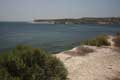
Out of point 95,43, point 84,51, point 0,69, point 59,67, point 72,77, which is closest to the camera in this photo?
point 0,69

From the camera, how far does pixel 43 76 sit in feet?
20.9

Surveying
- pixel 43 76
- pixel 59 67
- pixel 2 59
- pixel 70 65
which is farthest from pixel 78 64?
pixel 2 59

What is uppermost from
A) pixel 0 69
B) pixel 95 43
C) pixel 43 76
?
pixel 0 69

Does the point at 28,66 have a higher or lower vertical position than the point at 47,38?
higher

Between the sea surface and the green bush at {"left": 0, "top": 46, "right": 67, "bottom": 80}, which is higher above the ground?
the green bush at {"left": 0, "top": 46, "right": 67, "bottom": 80}

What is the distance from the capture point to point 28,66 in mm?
6195

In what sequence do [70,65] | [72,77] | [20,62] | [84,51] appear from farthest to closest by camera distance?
1. [84,51]
2. [70,65]
3. [72,77]
4. [20,62]

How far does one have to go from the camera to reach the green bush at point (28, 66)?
588cm

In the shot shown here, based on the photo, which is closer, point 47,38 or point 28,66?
point 28,66

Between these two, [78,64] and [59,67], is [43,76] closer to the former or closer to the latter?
[59,67]

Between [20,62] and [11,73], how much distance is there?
1.36 feet

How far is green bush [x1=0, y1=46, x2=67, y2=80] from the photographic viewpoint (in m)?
5.88

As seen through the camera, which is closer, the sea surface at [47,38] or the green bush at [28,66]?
the green bush at [28,66]

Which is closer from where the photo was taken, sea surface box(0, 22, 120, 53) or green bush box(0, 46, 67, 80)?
green bush box(0, 46, 67, 80)
